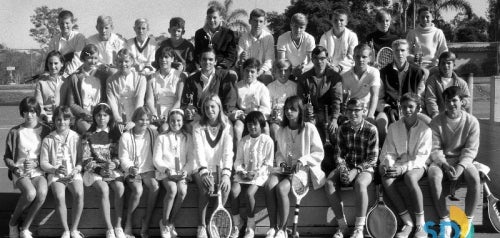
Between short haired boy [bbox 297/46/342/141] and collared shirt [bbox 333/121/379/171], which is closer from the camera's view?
collared shirt [bbox 333/121/379/171]

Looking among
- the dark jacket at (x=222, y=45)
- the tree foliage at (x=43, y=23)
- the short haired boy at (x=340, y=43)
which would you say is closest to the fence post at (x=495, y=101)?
the short haired boy at (x=340, y=43)

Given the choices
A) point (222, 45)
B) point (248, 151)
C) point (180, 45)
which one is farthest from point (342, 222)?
point (180, 45)

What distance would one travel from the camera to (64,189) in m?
6.66

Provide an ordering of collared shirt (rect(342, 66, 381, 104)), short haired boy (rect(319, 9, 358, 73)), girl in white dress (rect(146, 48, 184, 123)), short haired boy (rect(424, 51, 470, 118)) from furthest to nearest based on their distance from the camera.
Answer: short haired boy (rect(319, 9, 358, 73))
girl in white dress (rect(146, 48, 184, 123))
collared shirt (rect(342, 66, 381, 104))
short haired boy (rect(424, 51, 470, 118))

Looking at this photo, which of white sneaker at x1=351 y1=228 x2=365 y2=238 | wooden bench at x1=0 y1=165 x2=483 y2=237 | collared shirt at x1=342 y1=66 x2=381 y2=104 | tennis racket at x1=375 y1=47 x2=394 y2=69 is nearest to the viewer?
white sneaker at x1=351 y1=228 x2=365 y2=238

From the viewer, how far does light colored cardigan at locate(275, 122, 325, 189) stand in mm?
6750

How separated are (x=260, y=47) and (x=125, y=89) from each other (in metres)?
2.17

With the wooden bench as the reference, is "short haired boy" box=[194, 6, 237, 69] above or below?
above

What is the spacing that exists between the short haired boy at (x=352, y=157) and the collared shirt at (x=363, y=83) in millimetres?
Result: 1087

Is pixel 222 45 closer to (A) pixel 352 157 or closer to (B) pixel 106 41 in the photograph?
(B) pixel 106 41

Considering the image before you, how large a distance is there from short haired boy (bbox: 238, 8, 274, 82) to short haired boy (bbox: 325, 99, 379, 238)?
2.40 m

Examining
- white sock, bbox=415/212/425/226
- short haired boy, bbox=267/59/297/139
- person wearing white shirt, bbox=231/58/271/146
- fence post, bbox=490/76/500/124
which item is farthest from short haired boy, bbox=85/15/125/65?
fence post, bbox=490/76/500/124

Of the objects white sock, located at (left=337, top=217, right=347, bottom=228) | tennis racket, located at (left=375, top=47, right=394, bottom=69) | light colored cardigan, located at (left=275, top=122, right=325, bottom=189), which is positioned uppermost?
tennis racket, located at (left=375, top=47, right=394, bottom=69)

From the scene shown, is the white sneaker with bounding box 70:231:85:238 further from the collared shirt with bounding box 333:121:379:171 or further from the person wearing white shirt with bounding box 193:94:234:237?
the collared shirt with bounding box 333:121:379:171
